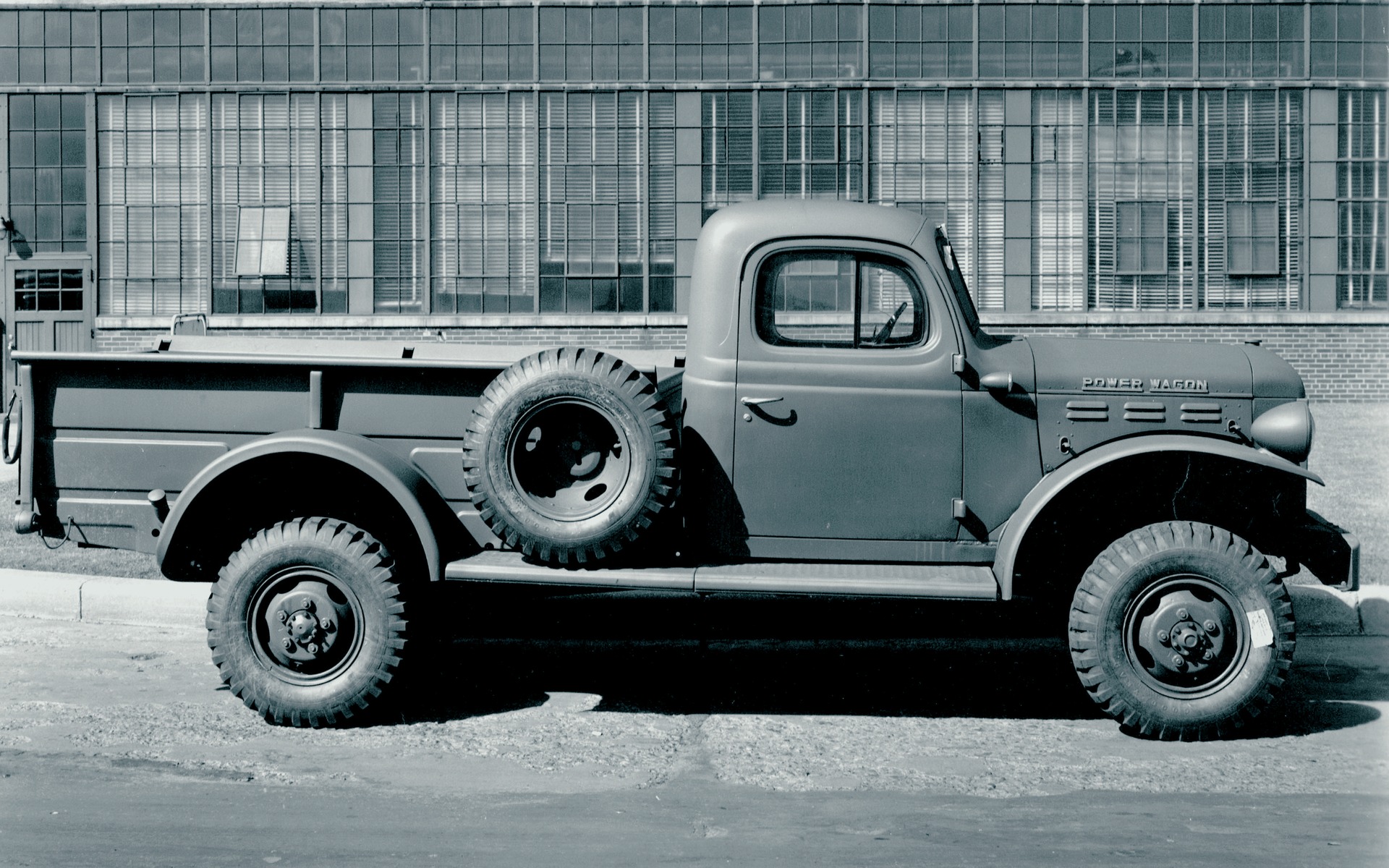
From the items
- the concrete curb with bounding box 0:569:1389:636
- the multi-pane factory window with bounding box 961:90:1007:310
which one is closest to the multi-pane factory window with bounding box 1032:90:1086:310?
the multi-pane factory window with bounding box 961:90:1007:310

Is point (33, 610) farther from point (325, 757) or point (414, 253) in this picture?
point (414, 253)

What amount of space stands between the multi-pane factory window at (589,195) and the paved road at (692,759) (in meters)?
13.2

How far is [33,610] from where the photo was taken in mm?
7598

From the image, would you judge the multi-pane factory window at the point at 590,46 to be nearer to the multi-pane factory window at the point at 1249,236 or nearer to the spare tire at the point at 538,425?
the multi-pane factory window at the point at 1249,236

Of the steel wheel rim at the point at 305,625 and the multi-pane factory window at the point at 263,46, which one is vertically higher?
the multi-pane factory window at the point at 263,46

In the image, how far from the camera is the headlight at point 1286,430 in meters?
5.54

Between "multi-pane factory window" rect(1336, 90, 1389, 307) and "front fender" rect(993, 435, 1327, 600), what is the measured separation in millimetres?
16586

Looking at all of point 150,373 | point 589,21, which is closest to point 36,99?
point 589,21

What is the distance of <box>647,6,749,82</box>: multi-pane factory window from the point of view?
19891 mm

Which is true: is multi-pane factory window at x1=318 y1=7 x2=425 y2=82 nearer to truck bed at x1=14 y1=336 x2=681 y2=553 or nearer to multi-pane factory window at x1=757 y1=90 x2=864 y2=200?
multi-pane factory window at x1=757 y1=90 x2=864 y2=200

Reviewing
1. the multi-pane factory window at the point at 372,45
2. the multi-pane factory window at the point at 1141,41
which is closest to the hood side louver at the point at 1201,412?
the multi-pane factory window at the point at 1141,41

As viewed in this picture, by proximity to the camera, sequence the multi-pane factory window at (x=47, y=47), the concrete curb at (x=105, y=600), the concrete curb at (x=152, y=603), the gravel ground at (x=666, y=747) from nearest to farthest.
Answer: the gravel ground at (x=666, y=747) → the concrete curb at (x=152, y=603) → the concrete curb at (x=105, y=600) → the multi-pane factory window at (x=47, y=47)

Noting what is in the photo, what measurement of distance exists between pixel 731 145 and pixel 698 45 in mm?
1527

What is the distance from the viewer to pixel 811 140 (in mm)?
19938
